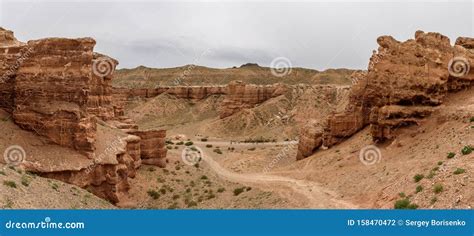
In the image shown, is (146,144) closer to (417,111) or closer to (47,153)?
(47,153)

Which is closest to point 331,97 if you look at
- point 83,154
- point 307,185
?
point 307,185

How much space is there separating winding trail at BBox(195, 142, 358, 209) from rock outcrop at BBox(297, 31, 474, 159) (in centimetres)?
671

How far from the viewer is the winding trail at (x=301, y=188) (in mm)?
22203

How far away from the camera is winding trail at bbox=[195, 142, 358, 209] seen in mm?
22203

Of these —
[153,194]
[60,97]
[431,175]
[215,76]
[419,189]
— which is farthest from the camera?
[215,76]

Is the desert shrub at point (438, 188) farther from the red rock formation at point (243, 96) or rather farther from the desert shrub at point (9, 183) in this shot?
the red rock formation at point (243, 96)

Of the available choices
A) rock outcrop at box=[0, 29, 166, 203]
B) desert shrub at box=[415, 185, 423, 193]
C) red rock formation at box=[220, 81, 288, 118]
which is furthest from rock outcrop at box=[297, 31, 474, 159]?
red rock formation at box=[220, 81, 288, 118]

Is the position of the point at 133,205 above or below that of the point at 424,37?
below

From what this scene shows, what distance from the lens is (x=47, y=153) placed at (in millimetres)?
24453

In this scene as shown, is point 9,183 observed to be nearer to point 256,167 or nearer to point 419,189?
point 419,189

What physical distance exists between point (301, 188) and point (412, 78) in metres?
10.0

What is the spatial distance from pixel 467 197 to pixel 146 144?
2180 cm

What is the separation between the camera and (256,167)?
135ft

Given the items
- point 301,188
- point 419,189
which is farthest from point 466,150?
point 301,188
